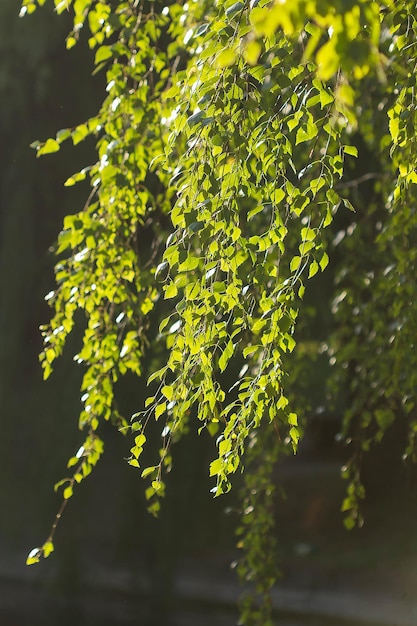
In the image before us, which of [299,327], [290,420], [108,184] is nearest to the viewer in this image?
[290,420]

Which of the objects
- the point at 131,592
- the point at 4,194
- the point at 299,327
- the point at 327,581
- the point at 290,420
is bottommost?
the point at 327,581

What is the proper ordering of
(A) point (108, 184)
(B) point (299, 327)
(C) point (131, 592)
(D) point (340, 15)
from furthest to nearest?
(C) point (131, 592) < (B) point (299, 327) < (A) point (108, 184) < (D) point (340, 15)

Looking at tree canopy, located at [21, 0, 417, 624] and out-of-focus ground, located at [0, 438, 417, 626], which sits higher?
tree canopy, located at [21, 0, 417, 624]

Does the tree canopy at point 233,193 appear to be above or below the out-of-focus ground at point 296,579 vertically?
above

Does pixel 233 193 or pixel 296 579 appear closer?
pixel 233 193

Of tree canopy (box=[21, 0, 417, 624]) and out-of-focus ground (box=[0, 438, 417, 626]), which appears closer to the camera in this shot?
tree canopy (box=[21, 0, 417, 624])

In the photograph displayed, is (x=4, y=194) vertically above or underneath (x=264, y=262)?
above

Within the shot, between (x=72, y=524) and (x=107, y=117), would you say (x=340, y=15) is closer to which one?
(x=107, y=117)

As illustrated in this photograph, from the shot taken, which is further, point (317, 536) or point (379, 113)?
point (317, 536)

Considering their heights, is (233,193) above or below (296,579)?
above

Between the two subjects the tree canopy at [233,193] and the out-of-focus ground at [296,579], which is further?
the out-of-focus ground at [296,579]

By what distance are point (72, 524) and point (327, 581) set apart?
78 centimetres

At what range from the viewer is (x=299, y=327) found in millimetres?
1820

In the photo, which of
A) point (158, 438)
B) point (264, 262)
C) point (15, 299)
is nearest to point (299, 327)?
point (264, 262)
